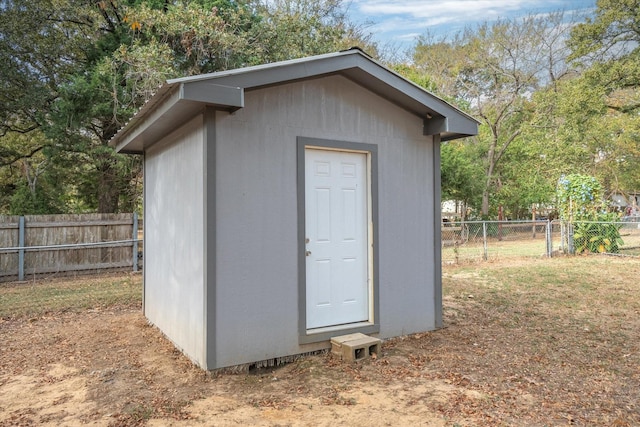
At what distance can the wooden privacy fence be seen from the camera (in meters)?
9.16

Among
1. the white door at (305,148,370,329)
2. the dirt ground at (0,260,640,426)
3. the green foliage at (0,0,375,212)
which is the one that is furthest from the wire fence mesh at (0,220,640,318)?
the white door at (305,148,370,329)

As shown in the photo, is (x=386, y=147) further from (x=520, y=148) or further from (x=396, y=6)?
(x=520, y=148)

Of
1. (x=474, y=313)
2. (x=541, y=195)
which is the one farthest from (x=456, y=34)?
(x=474, y=313)

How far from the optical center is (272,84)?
4.08 metres

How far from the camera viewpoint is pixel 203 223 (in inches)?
152

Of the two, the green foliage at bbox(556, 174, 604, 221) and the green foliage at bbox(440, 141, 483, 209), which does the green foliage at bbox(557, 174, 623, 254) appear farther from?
the green foliage at bbox(440, 141, 483, 209)

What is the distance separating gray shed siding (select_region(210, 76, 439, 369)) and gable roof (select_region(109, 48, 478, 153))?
180 millimetres

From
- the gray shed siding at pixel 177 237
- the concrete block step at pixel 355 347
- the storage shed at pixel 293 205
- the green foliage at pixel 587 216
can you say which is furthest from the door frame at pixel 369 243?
the green foliage at pixel 587 216

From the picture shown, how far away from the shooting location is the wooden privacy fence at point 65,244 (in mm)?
9156

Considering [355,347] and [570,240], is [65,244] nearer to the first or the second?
[355,347]

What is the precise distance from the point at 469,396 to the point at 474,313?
3.04 metres

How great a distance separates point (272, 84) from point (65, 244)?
25.5ft

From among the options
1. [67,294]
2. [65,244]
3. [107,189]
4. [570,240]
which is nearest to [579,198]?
[570,240]

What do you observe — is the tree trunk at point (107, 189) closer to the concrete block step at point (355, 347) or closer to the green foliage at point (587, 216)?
the concrete block step at point (355, 347)
